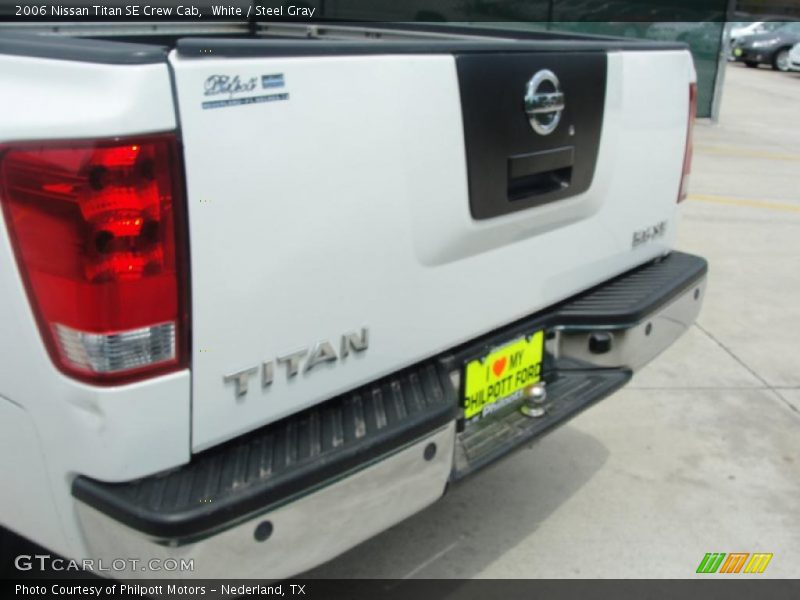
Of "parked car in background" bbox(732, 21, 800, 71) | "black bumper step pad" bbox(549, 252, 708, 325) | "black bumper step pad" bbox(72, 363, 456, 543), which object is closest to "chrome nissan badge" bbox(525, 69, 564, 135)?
"black bumper step pad" bbox(549, 252, 708, 325)

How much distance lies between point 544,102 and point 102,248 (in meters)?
1.27

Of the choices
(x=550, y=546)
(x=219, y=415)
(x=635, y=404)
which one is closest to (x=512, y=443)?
(x=550, y=546)

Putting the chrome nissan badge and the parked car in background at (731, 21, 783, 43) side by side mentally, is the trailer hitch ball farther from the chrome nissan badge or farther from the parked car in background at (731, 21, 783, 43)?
the parked car in background at (731, 21, 783, 43)

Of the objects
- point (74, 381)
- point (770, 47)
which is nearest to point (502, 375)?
point (74, 381)

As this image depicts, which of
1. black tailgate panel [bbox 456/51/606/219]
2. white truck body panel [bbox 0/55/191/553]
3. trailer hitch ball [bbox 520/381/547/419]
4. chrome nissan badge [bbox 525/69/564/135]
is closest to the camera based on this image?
white truck body panel [bbox 0/55/191/553]

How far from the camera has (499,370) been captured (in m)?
2.55

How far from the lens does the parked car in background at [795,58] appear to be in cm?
2256

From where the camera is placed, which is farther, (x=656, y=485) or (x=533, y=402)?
(x=656, y=485)

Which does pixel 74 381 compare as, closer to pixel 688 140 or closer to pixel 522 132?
pixel 522 132

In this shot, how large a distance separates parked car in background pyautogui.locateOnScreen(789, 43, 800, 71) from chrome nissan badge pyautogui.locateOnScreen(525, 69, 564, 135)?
2284cm

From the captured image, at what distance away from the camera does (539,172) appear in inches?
97.9

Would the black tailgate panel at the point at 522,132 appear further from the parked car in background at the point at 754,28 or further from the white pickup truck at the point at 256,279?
Answer: the parked car in background at the point at 754,28

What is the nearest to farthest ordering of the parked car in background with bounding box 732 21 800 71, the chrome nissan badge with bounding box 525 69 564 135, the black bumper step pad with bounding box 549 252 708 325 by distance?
the chrome nissan badge with bounding box 525 69 564 135, the black bumper step pad with bounding box 549 252 708 325, the parked car in background with bounding box 732 21 800 71

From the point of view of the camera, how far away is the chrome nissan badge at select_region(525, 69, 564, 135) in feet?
7.79
